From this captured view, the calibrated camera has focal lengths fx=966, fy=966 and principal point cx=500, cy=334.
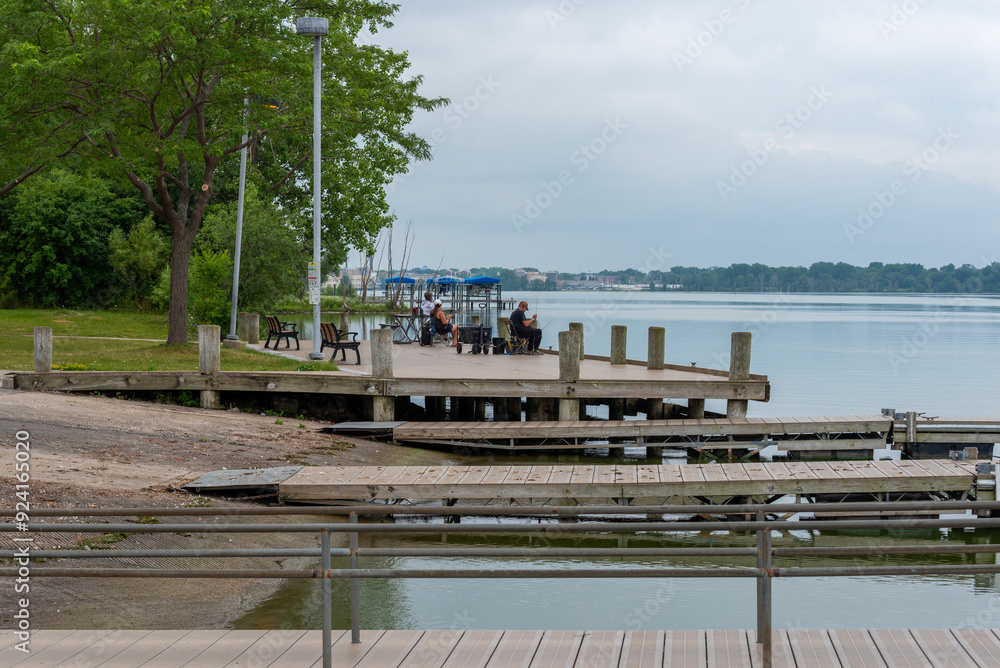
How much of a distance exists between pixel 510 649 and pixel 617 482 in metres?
6.89

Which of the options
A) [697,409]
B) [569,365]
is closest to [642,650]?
[569,365]

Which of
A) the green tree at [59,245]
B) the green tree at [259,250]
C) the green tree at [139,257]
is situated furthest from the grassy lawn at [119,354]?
the green tree at [59,245]

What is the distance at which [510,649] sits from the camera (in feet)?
19.2

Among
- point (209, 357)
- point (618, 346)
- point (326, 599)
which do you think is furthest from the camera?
point (618, 346)

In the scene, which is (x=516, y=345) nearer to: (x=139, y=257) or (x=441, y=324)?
(x=441, y=324)

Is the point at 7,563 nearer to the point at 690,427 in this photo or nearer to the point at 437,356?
the point at 690,427

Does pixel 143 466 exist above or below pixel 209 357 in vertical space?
below

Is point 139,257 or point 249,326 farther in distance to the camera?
point 139,257

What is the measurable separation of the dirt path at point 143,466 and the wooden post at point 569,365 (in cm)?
258

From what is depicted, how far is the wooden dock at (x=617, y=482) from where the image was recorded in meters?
12.3

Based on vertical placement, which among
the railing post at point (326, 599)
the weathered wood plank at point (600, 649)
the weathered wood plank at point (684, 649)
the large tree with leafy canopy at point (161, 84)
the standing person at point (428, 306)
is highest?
the large tree with leafy canopy at point (161, 84)

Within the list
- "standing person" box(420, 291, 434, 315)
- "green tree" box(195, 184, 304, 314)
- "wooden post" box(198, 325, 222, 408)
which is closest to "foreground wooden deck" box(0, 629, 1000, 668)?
"wooden post" box(198, 325, 222, 408)

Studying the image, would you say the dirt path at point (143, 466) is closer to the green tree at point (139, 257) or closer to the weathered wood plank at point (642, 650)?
the weathered wood plank at point (642, 650)

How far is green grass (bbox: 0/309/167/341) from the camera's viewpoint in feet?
105
